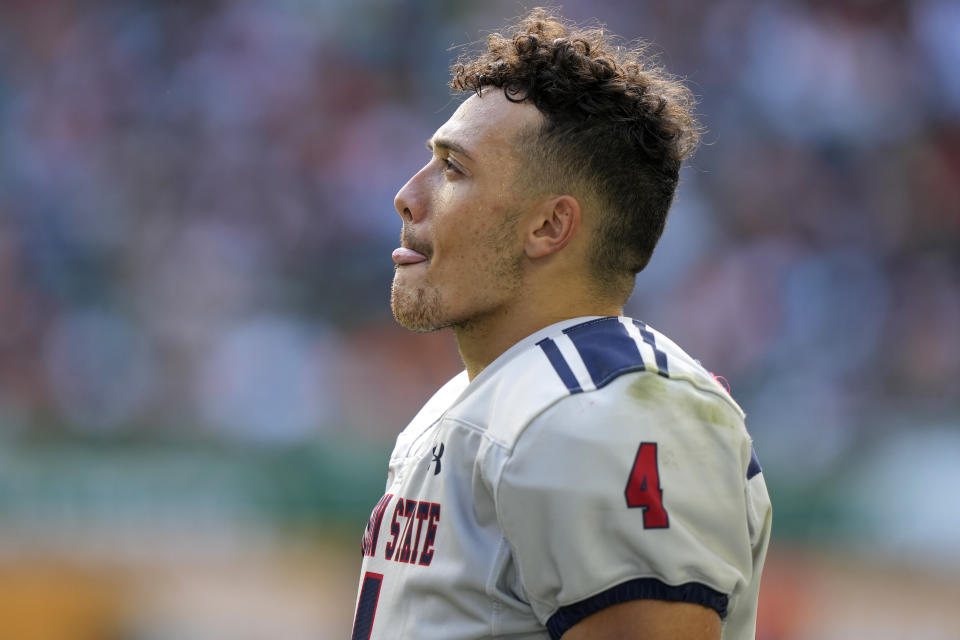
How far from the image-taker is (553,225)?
1.72 m

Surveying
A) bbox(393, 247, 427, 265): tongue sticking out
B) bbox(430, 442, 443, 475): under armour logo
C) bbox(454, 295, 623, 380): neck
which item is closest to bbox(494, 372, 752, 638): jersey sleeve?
bbox(430, 442, 443, 475): under armour logo

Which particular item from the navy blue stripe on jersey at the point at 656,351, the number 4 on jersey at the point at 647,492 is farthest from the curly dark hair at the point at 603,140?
the number 4 on jersey at the point at 647,492

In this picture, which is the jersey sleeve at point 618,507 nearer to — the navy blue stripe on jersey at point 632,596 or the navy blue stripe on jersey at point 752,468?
the navy blue stripe on jersey at point 632,596

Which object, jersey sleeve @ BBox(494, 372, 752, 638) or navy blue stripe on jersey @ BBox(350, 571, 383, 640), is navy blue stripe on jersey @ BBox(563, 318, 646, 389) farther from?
navy blue stripe on jersey @ BBox(350, 571, 383, 640)

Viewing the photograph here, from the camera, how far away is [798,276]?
6.96 m

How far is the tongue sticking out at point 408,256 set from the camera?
180 centimetres

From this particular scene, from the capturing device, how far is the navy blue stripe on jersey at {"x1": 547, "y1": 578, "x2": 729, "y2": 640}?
1.34m

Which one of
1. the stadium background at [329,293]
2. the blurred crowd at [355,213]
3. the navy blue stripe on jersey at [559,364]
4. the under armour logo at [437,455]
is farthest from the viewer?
the blurred crowd at [355,213]

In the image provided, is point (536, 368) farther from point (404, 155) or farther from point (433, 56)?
point (433, 56)

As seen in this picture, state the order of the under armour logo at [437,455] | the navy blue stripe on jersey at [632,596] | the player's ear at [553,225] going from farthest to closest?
1. the player's ear at [553,225]
2. the under armour logo at [437,455]
3. the navy blue stripe on jersey at [632,596]

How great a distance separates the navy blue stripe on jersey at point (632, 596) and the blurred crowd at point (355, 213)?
4479mm

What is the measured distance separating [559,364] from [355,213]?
229 inches

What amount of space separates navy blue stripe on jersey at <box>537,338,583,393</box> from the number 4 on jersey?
13cm

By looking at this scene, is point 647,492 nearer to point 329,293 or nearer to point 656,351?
point 656,351
